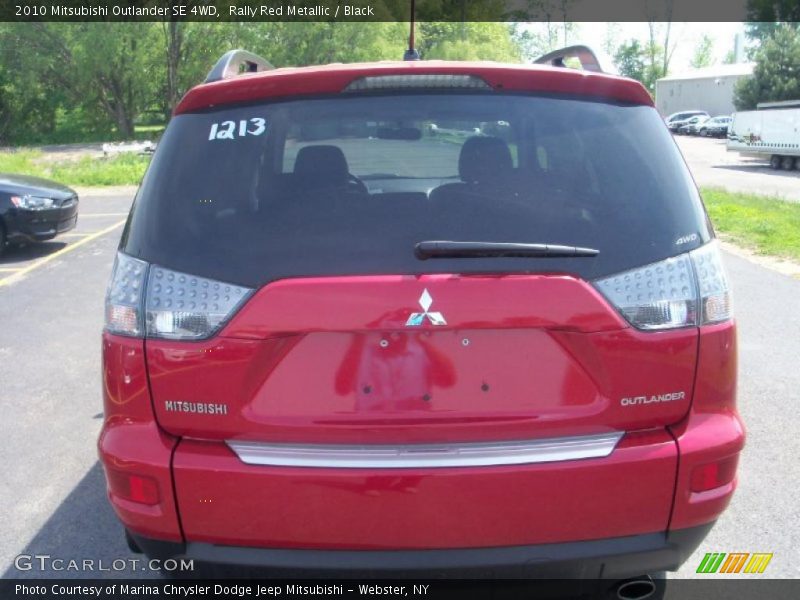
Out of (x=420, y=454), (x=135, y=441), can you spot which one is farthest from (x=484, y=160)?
(x=135, y=441)

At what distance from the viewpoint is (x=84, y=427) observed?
4844 mm

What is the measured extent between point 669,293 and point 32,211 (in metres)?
10.1

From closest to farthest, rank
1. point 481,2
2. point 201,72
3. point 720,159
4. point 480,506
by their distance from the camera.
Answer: point 480,506, point 720,159, point 201,72, point 481,2

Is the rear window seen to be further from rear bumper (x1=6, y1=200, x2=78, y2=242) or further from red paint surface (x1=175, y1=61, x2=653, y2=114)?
rear bumper (x1=6, y1=200, x2=78, y2=242)

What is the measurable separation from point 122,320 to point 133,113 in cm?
5073

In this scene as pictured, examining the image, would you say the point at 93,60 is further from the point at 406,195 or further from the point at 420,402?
the point at 420,402

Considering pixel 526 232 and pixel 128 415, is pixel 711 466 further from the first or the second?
pixel 128 415

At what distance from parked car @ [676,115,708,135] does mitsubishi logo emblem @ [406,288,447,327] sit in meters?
57.6

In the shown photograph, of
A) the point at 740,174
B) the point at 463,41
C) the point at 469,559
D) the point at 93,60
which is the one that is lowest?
the point at 740,174

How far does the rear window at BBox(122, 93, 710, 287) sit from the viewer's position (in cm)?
228

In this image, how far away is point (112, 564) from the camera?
3322mm

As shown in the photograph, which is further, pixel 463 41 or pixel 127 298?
pixel 463 41

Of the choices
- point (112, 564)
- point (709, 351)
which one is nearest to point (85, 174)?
point (112, 564)

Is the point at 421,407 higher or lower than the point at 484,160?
lower
